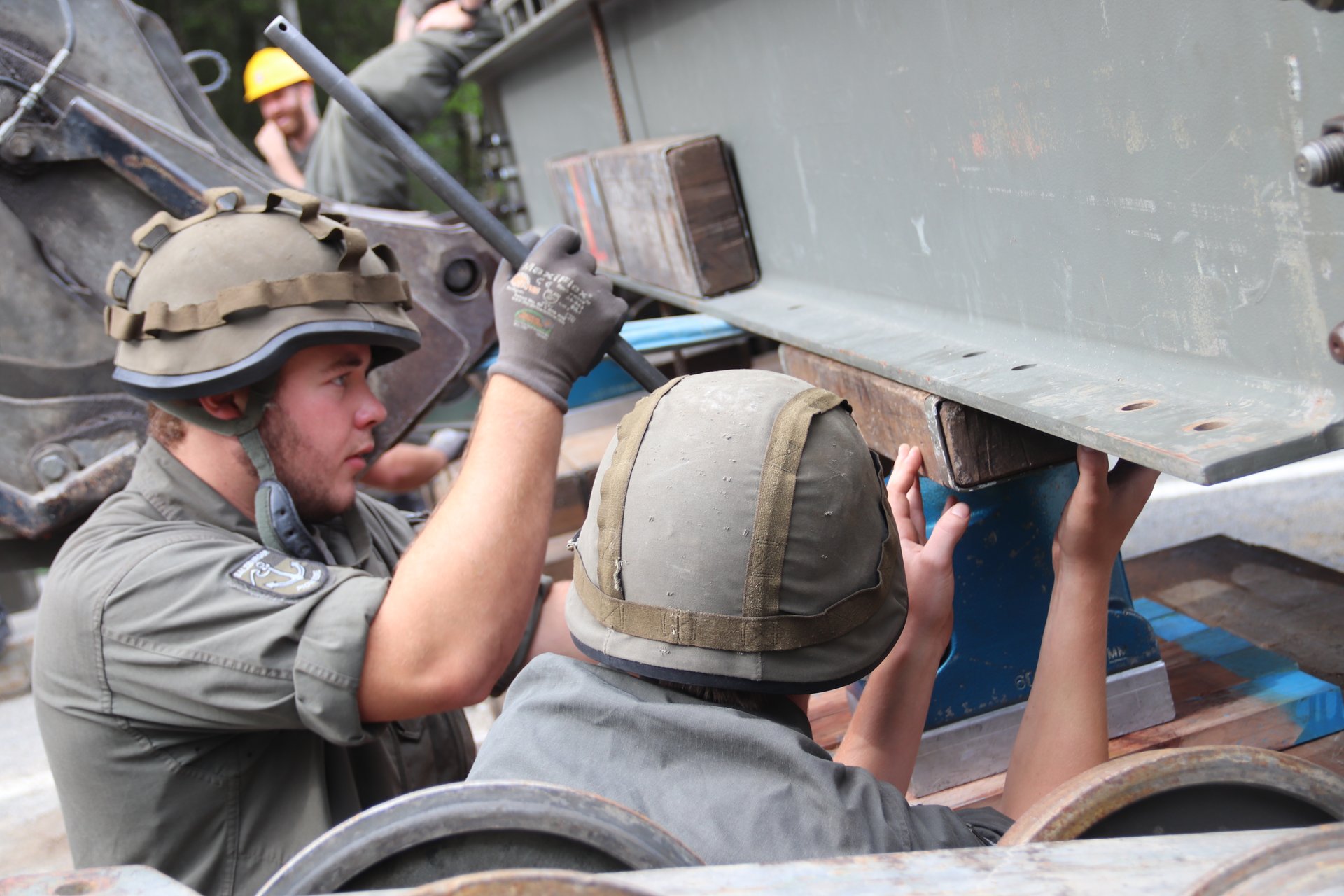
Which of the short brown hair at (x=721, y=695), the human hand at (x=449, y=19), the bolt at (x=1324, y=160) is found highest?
the human hand at (x=449, y=19)

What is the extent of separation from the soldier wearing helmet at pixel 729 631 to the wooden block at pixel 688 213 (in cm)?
136

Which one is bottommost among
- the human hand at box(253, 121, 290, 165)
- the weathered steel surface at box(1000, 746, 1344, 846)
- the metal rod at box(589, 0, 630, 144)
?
the weathered steel surface at box(1000, 746, 1344, 846)

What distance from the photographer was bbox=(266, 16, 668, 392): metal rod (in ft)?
7.58

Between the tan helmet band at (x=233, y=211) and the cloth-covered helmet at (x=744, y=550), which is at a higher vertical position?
the tan helmet band at (x=233, y=211)

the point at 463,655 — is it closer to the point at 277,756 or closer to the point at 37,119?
the point at 277,756

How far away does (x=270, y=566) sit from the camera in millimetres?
1918

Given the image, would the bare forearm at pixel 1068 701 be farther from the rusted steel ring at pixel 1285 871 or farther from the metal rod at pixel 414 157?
the metal rod at pixel 414 157

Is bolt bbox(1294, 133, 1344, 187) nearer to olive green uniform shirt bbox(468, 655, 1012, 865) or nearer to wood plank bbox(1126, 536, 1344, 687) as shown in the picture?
olive green uniform shirt bbox(468, 655, 1012, 865)

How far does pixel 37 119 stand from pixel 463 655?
2434 mm

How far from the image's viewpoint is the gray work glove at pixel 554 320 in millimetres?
2180

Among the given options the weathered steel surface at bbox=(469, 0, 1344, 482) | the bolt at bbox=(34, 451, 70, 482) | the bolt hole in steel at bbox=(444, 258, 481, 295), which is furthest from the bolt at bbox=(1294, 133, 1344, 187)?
the bolt at bbox=(34, 451, 70, 482)

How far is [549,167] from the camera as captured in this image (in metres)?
4.08

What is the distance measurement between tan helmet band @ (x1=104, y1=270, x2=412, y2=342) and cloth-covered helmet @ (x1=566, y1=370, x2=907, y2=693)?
3.28 ft

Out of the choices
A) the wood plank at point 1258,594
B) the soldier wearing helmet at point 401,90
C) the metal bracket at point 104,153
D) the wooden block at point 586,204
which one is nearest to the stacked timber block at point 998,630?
the wood plank at point 1258,594
